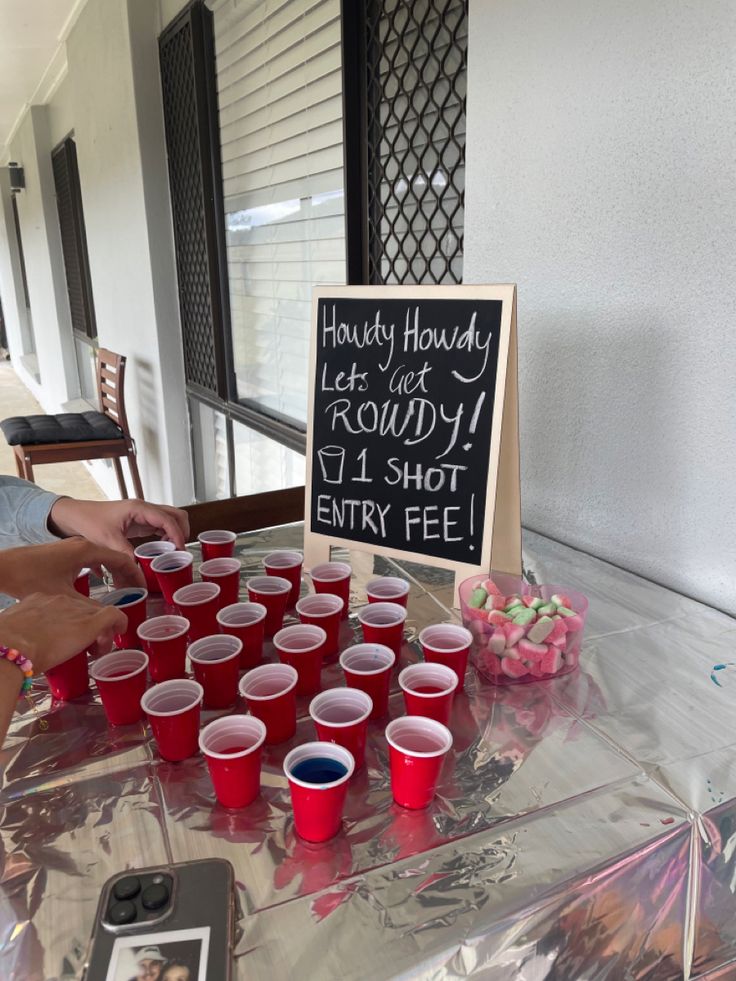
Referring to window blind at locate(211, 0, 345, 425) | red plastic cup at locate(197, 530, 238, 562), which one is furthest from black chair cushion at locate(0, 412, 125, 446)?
red plastic cup at locate(197, 530, 238, 562)

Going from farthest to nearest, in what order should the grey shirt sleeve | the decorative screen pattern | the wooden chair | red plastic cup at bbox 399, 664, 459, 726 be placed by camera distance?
the wooden chair, the decorative screen pattern, the grey shirt sleeve, red plastic cup at bbox 399, 664, 459, 726

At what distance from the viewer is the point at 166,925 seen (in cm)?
55

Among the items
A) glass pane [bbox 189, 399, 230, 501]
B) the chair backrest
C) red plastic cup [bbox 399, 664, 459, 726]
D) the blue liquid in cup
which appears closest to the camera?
the blue liquid in cup

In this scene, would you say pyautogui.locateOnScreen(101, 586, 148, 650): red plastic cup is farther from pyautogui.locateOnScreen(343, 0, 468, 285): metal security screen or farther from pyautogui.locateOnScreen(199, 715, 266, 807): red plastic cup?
pyautogui.locateOnScreen(343, 0, 468, 285): metal security screen

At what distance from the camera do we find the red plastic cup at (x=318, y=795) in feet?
2.00

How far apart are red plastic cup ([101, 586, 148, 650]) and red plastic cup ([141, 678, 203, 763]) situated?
6.9 inches

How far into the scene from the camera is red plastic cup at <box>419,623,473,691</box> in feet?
2.76

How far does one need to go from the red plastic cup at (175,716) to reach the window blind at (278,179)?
5.01 ft

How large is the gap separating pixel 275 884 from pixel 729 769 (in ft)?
1.56

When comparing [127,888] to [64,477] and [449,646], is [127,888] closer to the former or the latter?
[449,646]

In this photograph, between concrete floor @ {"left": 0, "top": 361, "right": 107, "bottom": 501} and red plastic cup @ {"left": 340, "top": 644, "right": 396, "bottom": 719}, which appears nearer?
red plastic cup @ {"left": 340, "top": 644, "right": 396, "bottom": 719}

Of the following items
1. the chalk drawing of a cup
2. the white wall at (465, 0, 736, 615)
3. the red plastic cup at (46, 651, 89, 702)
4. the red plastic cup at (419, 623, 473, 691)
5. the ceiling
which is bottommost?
the red plastic cup at (46, 651, 89, 702)

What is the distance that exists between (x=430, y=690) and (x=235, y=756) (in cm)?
24

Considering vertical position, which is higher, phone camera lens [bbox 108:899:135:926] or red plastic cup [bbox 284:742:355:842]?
red plastic cup [bbox 284:742:355:842]
